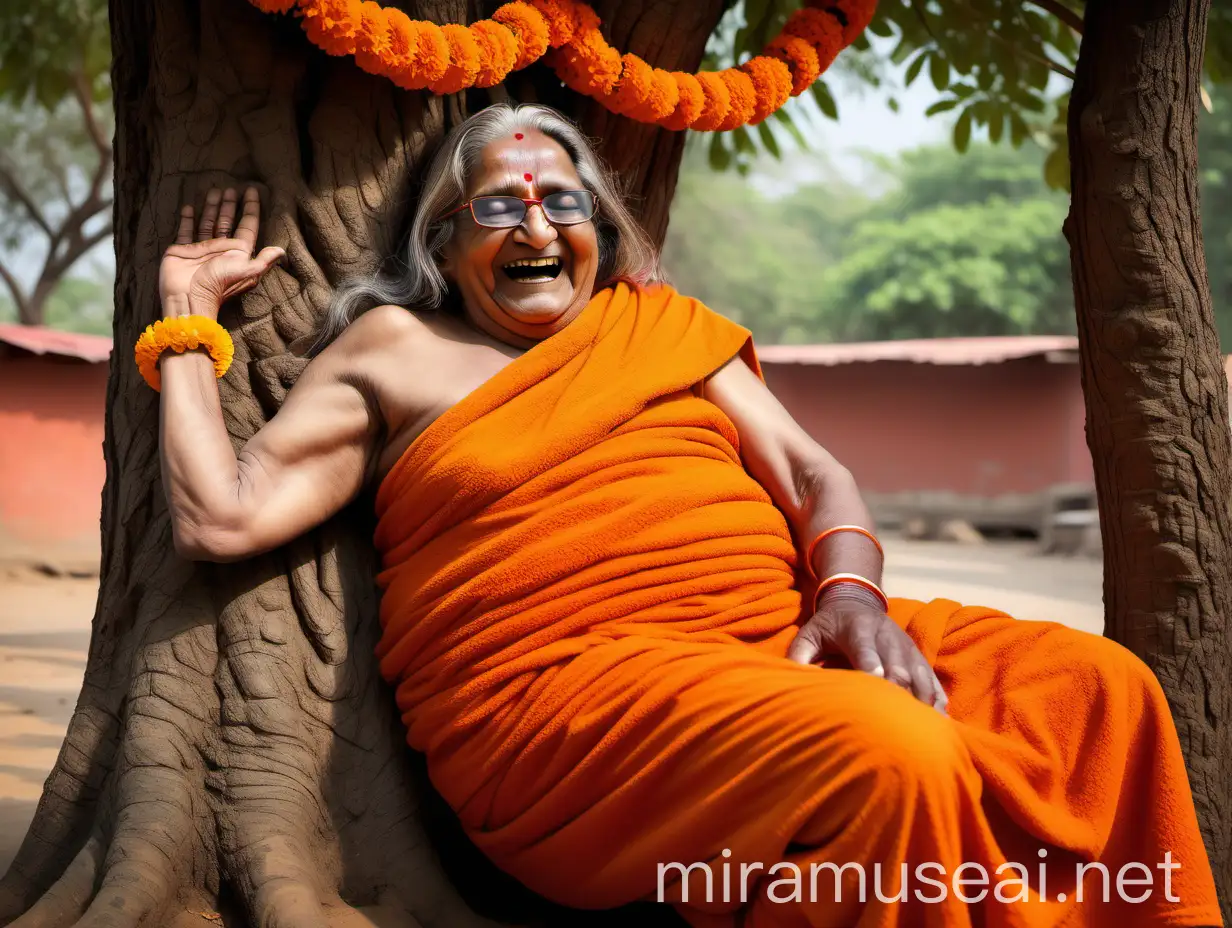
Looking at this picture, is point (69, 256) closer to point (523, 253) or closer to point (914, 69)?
point (914, 69)

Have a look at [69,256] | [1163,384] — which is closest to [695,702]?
[1163,384]

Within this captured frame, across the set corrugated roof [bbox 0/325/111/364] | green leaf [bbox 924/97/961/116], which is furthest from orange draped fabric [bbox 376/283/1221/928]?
corrugated roof [bbox 0/325/111/364]

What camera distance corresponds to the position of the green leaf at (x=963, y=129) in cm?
580

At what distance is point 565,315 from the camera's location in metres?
3.06

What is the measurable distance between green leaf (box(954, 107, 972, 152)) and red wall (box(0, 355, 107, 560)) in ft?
32.5

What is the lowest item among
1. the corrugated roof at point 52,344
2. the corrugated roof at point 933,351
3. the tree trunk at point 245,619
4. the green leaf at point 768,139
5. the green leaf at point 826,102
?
the corrugated roof at point 52,344

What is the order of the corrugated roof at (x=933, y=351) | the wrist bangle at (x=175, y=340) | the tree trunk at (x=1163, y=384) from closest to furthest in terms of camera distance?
the wrist bangle at (x=175, y=340), the tree trunk at (x=1163, y=384), the corrugated roof at (x=933, y=351)

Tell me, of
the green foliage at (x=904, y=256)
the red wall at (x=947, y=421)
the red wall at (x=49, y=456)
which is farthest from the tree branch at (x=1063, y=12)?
the green foliage at (x=904, y=256)

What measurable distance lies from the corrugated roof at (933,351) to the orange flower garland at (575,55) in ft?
43.8

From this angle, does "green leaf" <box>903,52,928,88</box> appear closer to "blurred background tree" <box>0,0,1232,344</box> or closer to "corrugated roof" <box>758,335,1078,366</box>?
"blurred background tree" <box>0,0,1232,344</box>

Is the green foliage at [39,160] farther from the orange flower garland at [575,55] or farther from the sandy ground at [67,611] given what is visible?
the orange flower garland at [575,55]

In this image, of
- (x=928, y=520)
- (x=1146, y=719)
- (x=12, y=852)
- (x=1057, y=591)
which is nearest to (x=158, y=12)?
(x=12, y=852)

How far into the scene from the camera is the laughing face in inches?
118

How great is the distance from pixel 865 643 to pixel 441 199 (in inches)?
59.0
